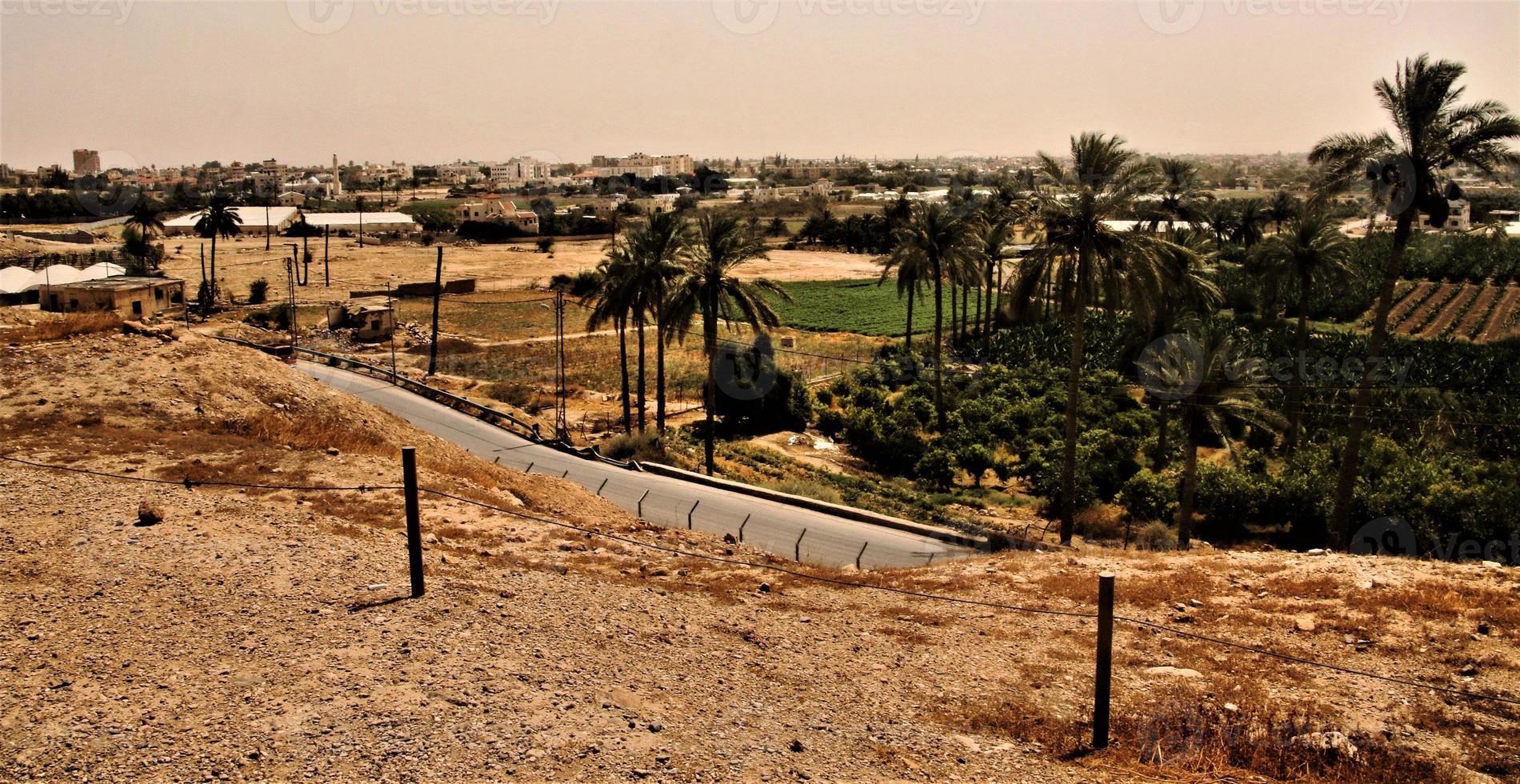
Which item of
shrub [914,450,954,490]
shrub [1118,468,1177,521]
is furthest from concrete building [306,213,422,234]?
shrub [1118,468,1177,521]

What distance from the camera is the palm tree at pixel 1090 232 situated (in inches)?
776

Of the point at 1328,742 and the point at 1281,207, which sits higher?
the point at 1281,207

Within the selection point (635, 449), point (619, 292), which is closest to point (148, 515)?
point (635, 449)

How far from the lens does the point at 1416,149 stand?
18688mm

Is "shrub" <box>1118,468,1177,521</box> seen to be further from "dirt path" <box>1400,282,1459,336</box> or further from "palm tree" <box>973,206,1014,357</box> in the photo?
"dirt path" <box>1400,282,1459,336</box>

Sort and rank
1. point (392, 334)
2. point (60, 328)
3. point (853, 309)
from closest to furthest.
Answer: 1. point (60, 328)
2. point (392, 334)
3. point (853, 309)

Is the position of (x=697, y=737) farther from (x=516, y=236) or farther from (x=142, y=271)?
(x=516, y=236)

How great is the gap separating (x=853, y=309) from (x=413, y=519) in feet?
216

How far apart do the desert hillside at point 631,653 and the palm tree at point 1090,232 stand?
6.75m

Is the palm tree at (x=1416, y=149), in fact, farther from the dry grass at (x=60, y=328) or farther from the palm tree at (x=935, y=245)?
the dry grass at (x=60, y=328)

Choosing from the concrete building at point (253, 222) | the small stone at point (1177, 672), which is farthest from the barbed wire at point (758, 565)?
the concrete building at point (253, 222)

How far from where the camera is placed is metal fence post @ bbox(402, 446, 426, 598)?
10.0 meters

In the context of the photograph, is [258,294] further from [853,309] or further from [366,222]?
[366,222]

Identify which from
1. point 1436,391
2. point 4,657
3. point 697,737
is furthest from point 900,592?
point 1436,391
